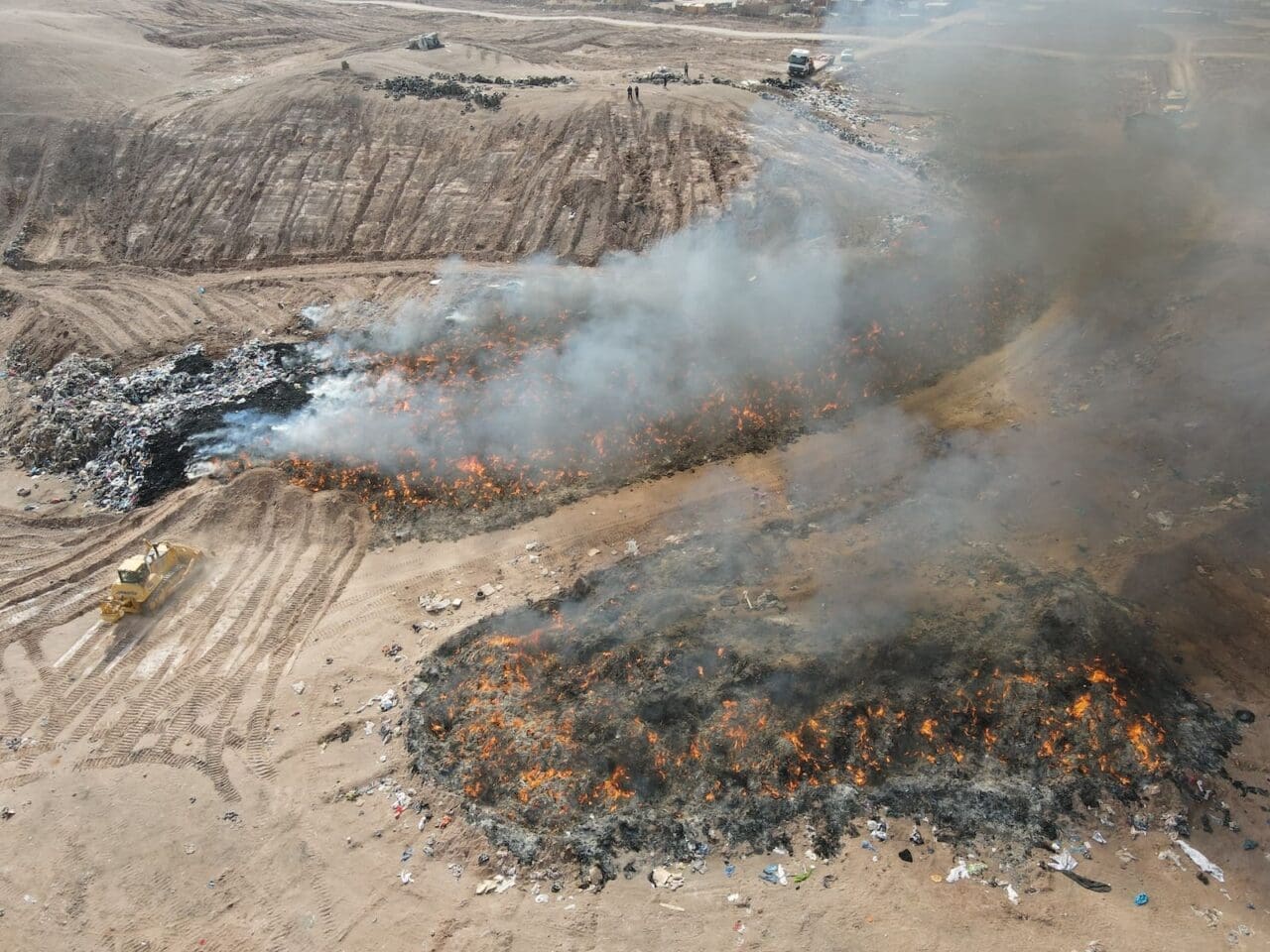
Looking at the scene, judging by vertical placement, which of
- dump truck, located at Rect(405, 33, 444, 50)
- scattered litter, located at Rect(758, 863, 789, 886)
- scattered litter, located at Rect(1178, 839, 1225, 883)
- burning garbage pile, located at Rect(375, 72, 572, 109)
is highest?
dump truck, located at Rect(405, 33, 444, 50)

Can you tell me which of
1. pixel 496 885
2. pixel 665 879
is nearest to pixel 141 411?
pixel 496 885

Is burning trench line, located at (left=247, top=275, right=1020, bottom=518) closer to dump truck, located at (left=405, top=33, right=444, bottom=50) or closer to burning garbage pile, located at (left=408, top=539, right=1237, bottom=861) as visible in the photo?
burning garbage pile, located at (left=408, top=539, right=1237, bottom=861)

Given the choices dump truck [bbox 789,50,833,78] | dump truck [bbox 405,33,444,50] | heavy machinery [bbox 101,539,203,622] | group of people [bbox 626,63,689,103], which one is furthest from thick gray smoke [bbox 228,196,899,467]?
dump truck [bbox 405,33,444,50]

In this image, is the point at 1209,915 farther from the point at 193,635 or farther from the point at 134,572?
the point at 134,572

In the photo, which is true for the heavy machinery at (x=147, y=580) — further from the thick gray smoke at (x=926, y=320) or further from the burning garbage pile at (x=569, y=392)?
the thick gray smoke at (x=926, y=320)

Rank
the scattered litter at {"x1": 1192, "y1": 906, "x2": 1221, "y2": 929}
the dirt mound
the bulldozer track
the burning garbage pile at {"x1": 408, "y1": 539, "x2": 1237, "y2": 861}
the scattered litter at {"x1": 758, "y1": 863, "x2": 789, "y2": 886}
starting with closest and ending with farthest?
the scattered litter at {"x1": 1192, "y1": 906, "x2": 1221, "y2": 929}
the scattered litter at {"x1": 758, "y1": 863, "x2": 789, "y2": 886}
the burning garbage pile at {"x1": 408, "y1": 539, "x2": 1237, "y2": 861}
the bulldozer track
the dirt mound

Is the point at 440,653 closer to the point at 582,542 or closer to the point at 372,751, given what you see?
the point at 372,751
